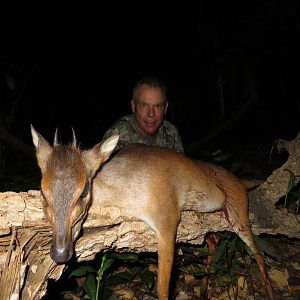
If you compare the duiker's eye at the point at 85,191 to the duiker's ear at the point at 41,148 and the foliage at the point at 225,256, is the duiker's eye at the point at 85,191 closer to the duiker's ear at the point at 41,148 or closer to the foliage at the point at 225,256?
the duiker's ear at the point at 41,148

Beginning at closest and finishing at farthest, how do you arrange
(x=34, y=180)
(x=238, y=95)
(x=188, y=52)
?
(x=34, y=180)
(x=238, y=95)
(x=188, y=52)

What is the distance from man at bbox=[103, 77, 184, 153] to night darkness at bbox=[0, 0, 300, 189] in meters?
4.95

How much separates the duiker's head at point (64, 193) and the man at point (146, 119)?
2.48 m

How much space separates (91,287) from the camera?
4.95 metres

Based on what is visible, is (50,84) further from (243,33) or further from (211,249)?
(211,249)

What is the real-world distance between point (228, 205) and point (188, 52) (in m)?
15.5

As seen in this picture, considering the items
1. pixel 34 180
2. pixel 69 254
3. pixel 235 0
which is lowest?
pixel 69 254

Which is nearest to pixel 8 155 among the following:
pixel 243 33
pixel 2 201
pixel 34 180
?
pixel 34 180

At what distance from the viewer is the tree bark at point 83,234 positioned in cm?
364

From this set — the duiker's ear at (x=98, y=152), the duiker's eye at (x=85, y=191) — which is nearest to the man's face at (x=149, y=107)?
the duiker's ear at (x=98, y=152)

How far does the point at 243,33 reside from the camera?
13.1 m

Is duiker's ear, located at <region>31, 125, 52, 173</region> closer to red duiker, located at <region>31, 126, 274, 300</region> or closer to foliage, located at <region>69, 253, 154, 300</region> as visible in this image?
red duiker, located at <region>31, 126, 274, 300</region>

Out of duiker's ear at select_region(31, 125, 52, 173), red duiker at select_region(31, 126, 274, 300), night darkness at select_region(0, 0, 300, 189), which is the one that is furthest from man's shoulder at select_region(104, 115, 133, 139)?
night darkness at select_region(0, 0, 300, 189)

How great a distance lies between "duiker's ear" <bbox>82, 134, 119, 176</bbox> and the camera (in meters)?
4.41
